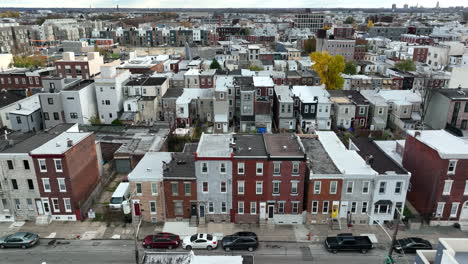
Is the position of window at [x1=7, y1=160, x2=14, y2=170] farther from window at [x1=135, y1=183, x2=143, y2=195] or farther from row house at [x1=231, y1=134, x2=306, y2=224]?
row house at [x1=231, y1=134, x2=306, y2=224]

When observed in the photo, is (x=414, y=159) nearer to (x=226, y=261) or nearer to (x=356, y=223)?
(x=356, y=223)

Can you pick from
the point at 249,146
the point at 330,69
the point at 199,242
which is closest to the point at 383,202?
the point at 249,146

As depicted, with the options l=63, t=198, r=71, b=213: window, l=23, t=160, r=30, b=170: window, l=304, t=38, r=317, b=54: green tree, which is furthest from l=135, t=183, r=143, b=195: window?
l=304, t=38, r=317, b=54: green tree

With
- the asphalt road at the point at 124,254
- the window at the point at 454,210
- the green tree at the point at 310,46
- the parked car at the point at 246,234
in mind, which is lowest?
the asphalt road at the point at 124,254

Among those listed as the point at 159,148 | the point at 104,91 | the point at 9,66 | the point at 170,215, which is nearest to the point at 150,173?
the point at 170,215

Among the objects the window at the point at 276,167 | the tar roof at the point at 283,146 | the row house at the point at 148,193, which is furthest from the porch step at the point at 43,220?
the window at the point at 276,167

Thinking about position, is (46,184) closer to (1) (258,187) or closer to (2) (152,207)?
(2) (152,207)

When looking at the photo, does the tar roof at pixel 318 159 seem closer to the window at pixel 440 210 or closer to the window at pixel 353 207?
the window at pixel 353 207
